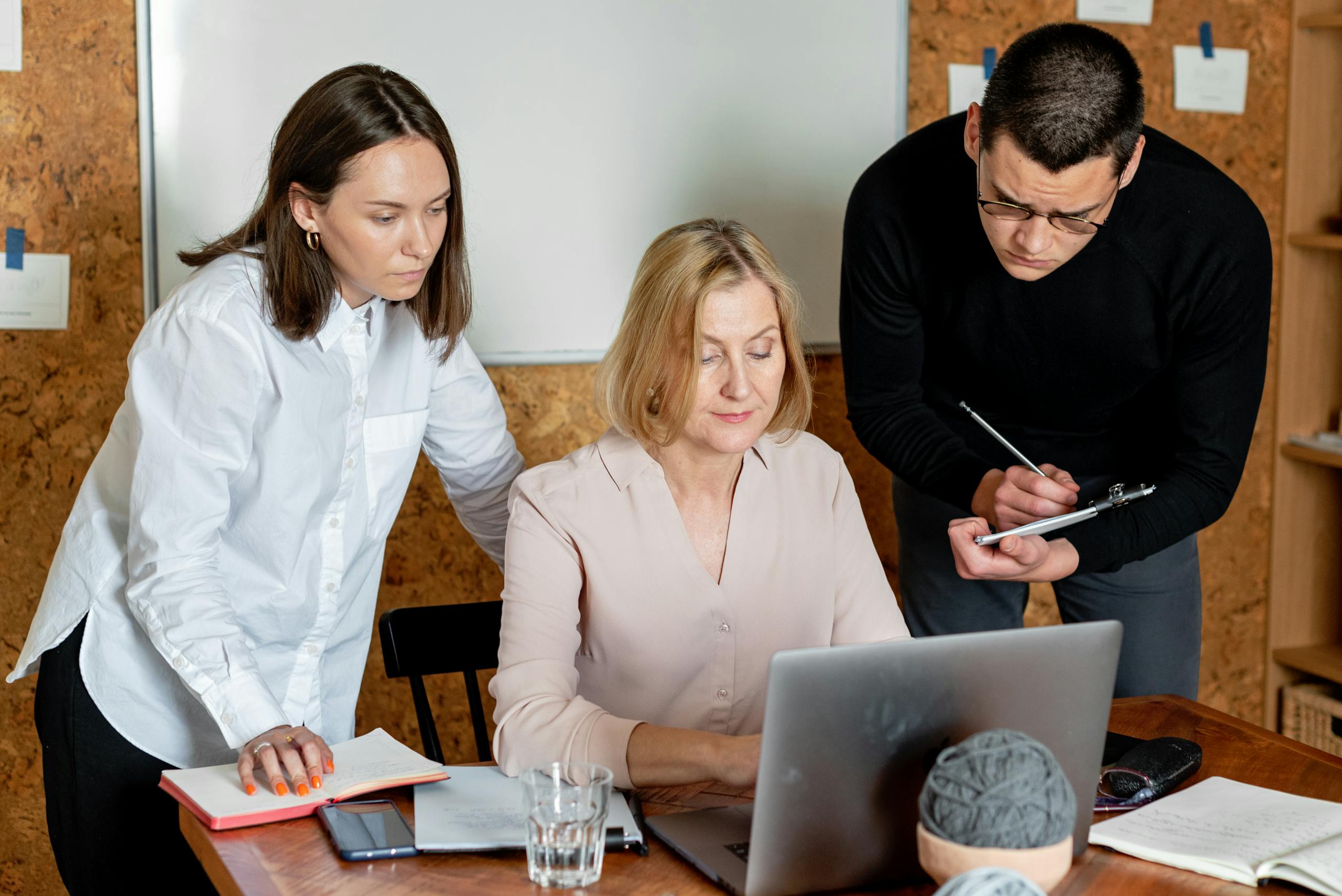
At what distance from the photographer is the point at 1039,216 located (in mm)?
1563

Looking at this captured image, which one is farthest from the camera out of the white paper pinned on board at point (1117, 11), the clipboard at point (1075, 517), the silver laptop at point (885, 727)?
the white paper pinned on board at point (1117, 11)

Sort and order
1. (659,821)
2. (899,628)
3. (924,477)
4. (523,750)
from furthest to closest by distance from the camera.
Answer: (924,477) → (899,628) → (523,750) → (659,821)

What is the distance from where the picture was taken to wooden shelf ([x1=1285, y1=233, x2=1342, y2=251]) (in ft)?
9.57

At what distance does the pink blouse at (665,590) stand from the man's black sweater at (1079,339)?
13.8 inches

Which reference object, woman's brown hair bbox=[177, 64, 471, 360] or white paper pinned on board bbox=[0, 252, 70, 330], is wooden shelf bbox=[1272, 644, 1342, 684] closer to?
woman's brown hair bbox=[177, 64, 471, 360]

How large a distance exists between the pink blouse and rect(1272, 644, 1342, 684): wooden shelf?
1955 mm

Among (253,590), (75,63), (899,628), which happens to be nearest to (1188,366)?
(899,628)

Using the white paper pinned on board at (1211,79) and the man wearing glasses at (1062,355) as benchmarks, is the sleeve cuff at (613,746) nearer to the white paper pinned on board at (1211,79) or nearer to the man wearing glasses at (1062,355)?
the man wearing glasses at (1062,355)

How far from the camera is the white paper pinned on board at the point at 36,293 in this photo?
2246 mm

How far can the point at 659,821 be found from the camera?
1216 mm

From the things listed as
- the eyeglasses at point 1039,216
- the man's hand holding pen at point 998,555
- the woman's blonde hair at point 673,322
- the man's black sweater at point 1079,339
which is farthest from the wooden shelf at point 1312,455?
the woman's blonde hair at point 673,322

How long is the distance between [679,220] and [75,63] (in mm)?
1159

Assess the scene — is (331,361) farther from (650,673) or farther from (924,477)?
(924,477)

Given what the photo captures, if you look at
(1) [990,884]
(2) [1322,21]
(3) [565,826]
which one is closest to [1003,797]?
(1) [990,884]
